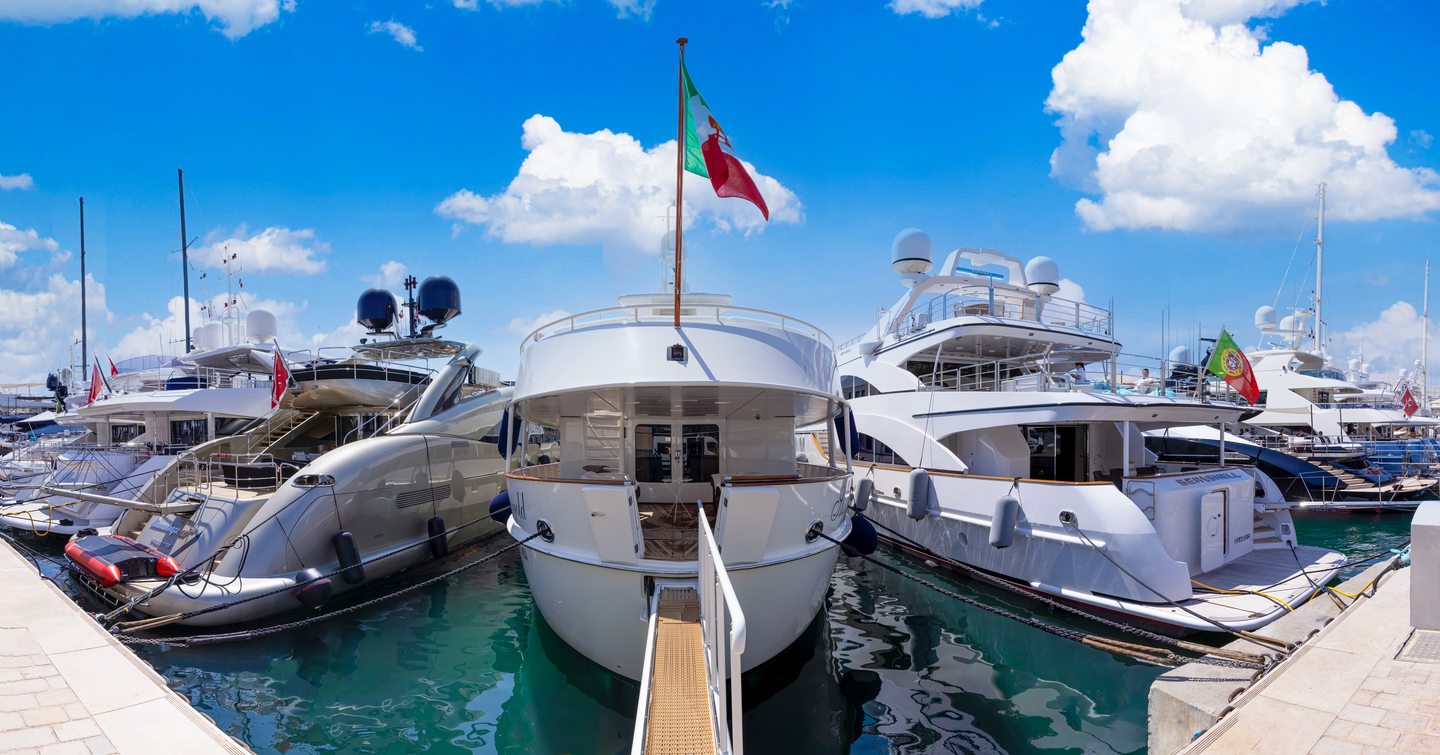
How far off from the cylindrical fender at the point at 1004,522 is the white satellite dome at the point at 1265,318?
4114cm

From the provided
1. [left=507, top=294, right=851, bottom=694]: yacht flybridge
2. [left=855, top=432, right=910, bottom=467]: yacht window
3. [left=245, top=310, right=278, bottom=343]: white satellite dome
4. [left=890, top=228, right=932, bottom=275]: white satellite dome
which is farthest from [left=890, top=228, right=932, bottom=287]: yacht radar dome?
[left=245, top=310, right=278, bottom=343]: white satellite dome

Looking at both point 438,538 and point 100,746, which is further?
point 438,538

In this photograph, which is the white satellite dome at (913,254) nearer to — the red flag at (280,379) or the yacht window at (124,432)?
the red flag at (280,379)

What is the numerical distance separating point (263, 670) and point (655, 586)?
590 centimetres

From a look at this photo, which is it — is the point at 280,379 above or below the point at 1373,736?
above

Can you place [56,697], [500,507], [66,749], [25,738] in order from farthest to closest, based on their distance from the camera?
[500,507] < [56,697] < [25,738] < [66,749]

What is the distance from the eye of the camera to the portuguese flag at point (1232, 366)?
15.2 meters

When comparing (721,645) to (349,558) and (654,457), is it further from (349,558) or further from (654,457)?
(349,558)

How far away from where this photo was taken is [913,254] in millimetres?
18422

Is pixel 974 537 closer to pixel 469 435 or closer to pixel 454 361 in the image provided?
pixel 469 435

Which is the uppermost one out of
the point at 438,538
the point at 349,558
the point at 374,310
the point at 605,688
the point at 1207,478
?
the point at 374,310

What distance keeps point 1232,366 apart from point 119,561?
2332 cm

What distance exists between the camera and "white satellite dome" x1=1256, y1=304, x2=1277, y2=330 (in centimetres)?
3959

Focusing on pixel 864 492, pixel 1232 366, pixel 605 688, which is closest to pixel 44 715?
pixel 605 688
